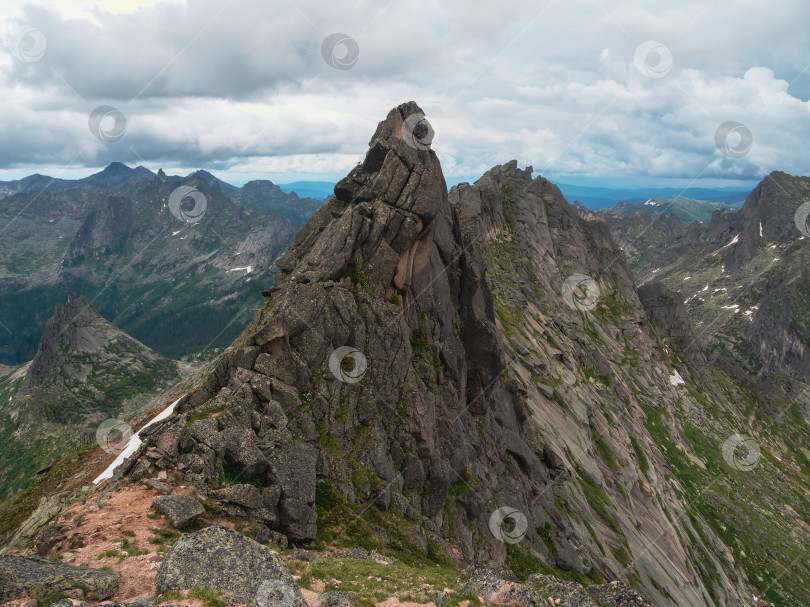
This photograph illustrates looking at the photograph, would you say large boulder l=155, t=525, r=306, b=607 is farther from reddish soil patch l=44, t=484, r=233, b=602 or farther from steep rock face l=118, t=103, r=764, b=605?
steep rock face l=118, t=103, r=764, b=605

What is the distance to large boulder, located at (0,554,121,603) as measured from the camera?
541 inches

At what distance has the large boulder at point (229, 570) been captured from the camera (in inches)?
624

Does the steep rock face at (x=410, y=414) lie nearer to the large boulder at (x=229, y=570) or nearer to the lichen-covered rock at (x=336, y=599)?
the large boulder at (x=229, y=570)

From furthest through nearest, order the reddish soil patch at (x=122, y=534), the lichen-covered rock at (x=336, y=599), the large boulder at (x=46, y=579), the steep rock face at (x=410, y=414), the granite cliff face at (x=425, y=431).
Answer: the steep rock face at (x=410, y=414) < the granite cliff face at (x=425, y=431) < the reddish soil patch at (x=122, y=534) < the lichen-covered rock at (x=336, y=599) < the large boulder at (x=46, y=579)

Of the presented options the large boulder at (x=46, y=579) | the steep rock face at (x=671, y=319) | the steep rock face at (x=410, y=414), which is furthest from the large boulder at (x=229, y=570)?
the steep rock face at (x=671, y=319)

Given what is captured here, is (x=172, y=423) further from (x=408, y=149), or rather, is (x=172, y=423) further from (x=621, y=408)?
(x=621, y=408)

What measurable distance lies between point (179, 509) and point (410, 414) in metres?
19.3

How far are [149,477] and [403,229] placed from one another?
27.8m

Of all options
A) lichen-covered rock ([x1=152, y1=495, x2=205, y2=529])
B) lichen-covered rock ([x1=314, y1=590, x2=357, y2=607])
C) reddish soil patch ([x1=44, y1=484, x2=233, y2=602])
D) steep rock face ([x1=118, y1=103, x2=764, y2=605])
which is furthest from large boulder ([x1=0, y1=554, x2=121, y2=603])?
steep rock face ([x1=118, y1=103, x2=764, y2=605])

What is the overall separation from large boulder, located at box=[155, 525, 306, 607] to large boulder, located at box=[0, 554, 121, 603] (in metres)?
1.73

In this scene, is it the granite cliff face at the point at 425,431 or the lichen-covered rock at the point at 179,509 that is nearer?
the lichen-covered rock at the point at 179,509

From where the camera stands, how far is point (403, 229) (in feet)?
139

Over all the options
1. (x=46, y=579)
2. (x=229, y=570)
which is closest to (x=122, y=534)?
(x=46, y=579)

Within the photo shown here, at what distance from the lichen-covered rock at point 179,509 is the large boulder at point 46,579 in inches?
211
